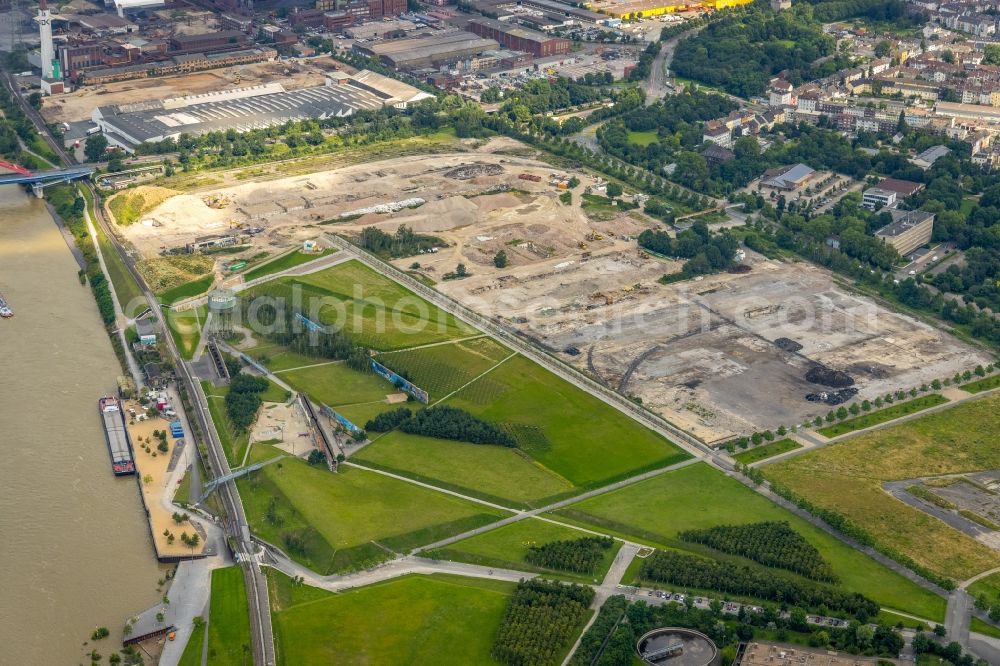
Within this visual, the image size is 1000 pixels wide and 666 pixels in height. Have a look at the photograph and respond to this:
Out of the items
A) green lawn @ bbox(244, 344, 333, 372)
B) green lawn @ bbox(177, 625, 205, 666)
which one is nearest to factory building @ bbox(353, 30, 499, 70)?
green lawn @ bbox(244, 344, 333, 372)


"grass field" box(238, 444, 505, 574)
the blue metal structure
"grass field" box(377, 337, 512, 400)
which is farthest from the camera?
the blue metal structure

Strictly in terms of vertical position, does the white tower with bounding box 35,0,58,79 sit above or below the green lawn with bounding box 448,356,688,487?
above

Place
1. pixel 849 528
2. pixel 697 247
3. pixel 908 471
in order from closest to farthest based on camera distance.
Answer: pixel 849 528, pixel 908 471, pixel 697 247

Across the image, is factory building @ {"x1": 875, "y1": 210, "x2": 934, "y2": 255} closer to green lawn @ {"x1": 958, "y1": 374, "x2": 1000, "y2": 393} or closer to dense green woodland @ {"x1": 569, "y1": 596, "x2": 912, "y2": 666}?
green lawn @ {"x1": 958, "y1": 374, "x2": 1000, "y2": 393}

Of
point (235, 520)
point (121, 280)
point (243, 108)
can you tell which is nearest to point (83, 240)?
point (121, 280)

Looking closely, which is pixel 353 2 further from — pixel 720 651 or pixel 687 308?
pixel 720 651

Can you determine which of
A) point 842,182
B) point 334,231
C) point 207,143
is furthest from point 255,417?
point 842,182

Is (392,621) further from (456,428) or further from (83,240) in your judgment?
(83,240)
